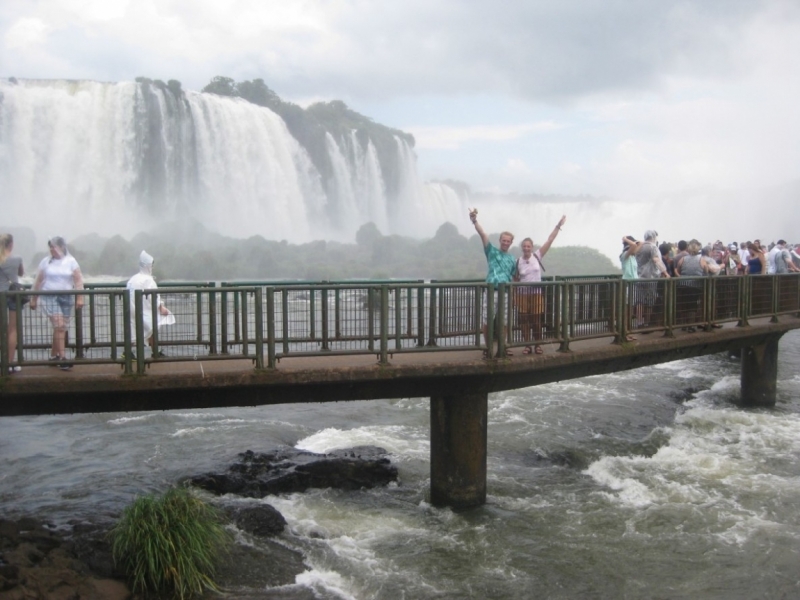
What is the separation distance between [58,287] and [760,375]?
14.4m

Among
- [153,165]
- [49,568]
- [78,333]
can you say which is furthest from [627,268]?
[153,165]

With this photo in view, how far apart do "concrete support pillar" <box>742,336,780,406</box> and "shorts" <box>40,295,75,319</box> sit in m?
14.0

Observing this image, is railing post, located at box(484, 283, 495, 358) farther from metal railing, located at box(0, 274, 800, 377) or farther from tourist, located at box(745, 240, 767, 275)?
tourist, located at box(745, 240, 767, 275)

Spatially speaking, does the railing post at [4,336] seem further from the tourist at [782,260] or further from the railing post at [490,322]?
the tourist at [782,260]

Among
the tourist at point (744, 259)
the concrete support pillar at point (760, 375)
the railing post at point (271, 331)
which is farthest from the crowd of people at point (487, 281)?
the tourist at point (744, 259)

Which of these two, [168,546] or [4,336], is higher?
[4,336]

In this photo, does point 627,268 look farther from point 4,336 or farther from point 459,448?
point 4,336

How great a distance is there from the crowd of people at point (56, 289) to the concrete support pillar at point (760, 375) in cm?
1314

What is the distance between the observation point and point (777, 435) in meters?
15.1

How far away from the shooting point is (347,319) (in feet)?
34.4

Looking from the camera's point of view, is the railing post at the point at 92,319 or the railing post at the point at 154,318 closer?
the railing post at the point at 154,318

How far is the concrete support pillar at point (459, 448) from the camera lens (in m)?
10.2

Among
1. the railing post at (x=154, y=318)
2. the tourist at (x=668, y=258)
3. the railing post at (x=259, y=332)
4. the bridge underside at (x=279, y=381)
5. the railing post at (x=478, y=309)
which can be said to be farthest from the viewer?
the tourist at (x=668, y=258)

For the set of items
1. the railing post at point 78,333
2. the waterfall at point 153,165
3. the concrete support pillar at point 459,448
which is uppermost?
the waterfall at point 153,165
